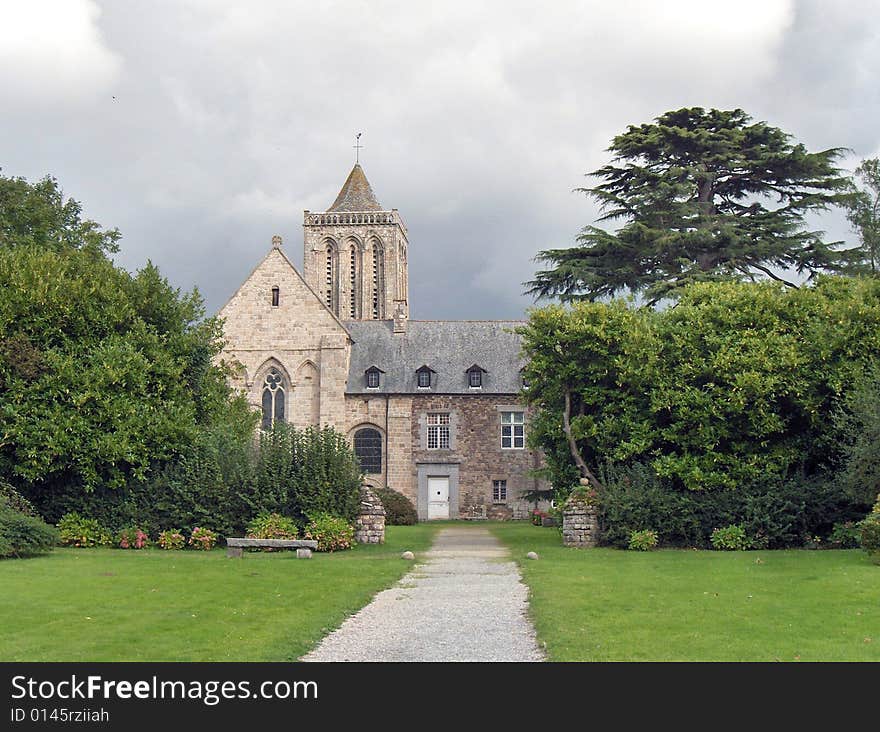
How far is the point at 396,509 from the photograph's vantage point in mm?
42375

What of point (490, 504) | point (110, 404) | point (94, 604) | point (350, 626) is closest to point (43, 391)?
point (110, 404)

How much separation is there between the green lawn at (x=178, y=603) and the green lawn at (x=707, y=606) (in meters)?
3.14

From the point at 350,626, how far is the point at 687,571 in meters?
9.81

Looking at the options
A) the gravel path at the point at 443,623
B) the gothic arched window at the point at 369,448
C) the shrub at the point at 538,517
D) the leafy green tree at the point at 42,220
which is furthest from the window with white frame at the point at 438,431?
the gravel path at the point at 443,623

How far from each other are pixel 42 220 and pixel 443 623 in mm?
31181

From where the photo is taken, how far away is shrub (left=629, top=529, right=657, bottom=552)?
85.8 ft

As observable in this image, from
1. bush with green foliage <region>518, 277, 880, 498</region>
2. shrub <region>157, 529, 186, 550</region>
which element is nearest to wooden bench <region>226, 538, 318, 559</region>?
shrub <region>157, 529, 186, 550</region>

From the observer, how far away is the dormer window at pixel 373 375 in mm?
47719

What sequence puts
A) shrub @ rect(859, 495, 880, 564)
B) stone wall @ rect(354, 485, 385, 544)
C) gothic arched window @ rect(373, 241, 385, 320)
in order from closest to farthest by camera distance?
shrub @ rect(859, 495, 880, 564) < stone wall @ rect(354, 485, 385, 544) < gothic arched window @ rect(373, 241, 385, 320)

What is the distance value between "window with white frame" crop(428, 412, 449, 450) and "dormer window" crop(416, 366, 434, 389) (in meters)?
1.42

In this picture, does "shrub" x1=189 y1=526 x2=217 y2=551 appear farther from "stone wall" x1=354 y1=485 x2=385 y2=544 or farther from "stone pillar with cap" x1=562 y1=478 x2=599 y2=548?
"stone pillar with cap" x1=562 y1=478 x2=599 y2=548

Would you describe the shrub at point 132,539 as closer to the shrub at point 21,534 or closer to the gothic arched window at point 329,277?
the shrub at point 21,534
